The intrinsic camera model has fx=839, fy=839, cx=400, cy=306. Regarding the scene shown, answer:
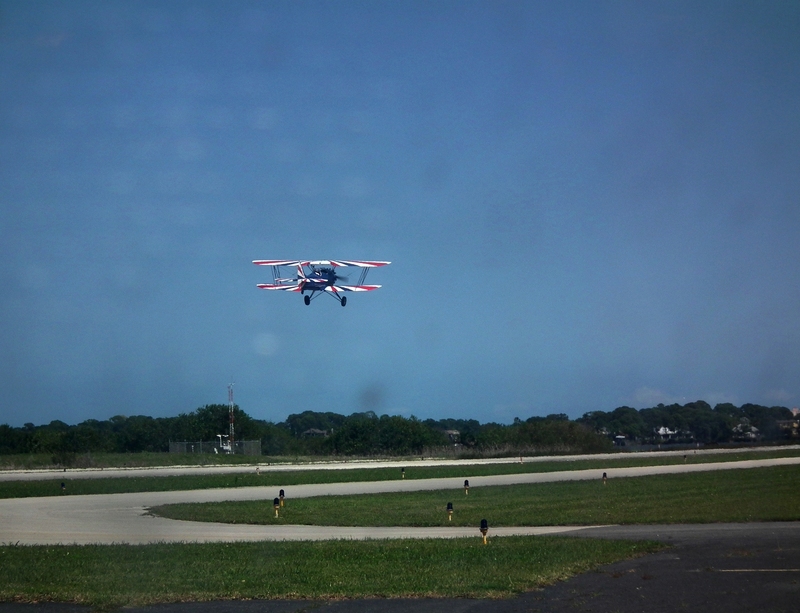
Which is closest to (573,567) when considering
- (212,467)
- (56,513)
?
(56,513)

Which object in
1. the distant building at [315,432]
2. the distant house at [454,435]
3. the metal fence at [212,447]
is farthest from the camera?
the distant house at [454,435]

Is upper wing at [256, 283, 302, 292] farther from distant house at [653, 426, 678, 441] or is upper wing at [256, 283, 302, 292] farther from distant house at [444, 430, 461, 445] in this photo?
distant house at [444, 430, 461, 445]

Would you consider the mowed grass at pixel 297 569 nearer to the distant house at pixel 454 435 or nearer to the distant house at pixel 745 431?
the distant house at pixel 745 431

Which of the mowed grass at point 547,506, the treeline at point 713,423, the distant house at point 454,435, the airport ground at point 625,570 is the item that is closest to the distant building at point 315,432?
the distant house at point 454,435

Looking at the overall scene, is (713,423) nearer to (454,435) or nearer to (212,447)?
(212,447)

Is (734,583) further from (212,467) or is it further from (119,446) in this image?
(119,446)

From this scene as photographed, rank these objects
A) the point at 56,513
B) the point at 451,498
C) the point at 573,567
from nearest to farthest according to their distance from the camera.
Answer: the point at 573,567 → the point at 56,513 → the point at 451,498

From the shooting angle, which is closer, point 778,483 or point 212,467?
point 778,483
